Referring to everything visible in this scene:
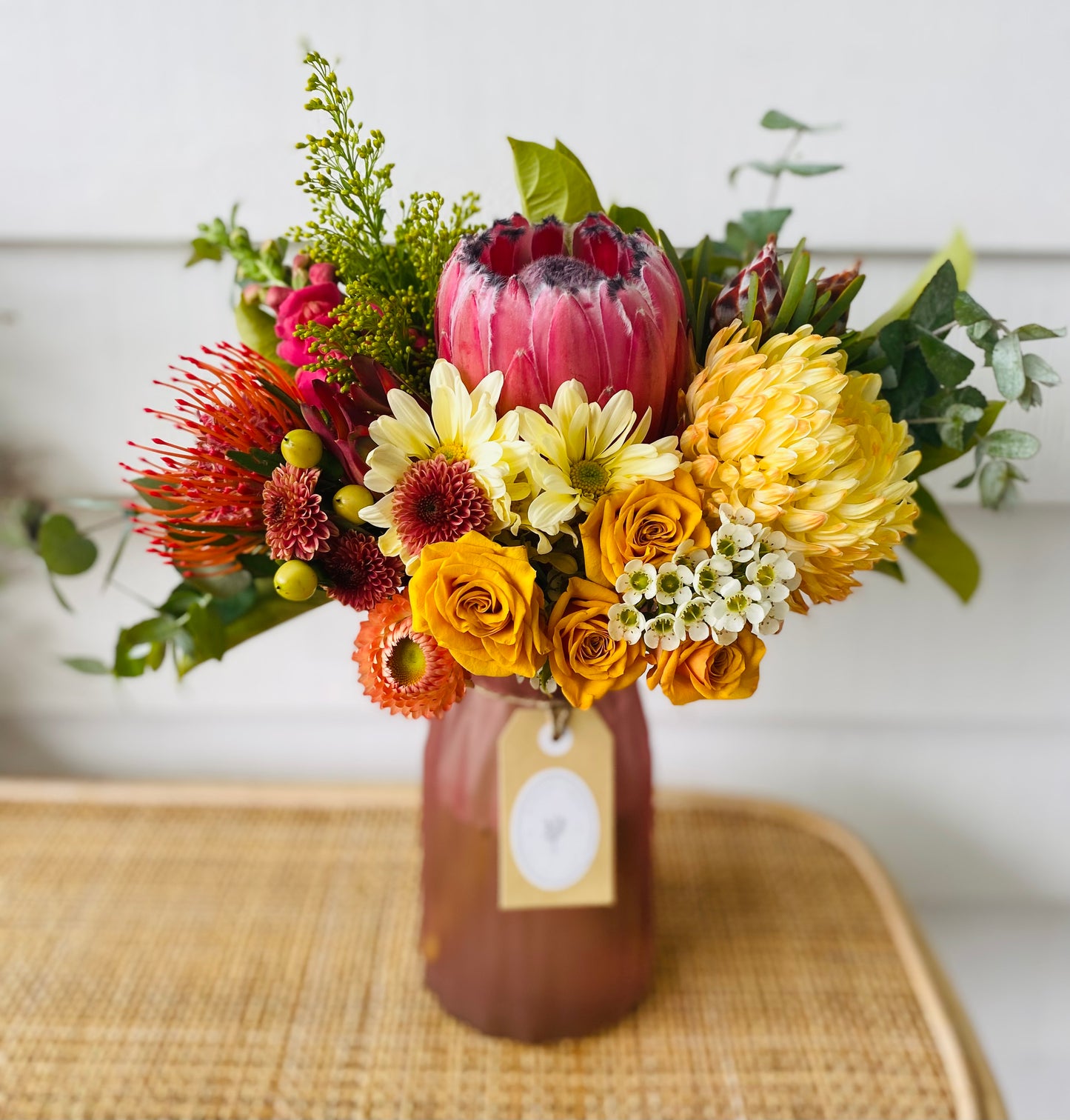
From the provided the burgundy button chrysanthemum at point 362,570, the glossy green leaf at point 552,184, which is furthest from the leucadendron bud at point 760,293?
the burgundy button chrysanthemum at point 362,570

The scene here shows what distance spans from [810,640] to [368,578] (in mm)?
582

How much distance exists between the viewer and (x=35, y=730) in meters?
1.00

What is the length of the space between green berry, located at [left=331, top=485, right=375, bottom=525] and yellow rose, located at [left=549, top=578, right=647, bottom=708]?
107 mm

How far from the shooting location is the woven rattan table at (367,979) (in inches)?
25.1

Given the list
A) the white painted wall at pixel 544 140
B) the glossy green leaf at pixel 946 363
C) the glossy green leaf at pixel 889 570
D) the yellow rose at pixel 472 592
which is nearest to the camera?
the yellow rose at pixel 472 592

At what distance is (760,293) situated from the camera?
0.47 meters

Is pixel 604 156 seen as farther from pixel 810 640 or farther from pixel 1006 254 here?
pixel 810 640

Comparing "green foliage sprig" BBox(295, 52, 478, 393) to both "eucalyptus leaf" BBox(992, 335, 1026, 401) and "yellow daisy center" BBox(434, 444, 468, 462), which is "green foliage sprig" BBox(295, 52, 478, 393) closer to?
"yellow daisy center" BBox(434, 444, 468, 462)

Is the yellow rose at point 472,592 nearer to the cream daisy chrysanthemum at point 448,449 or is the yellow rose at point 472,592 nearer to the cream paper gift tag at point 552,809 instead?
the cream daisy chrysanthemum at point 448,449

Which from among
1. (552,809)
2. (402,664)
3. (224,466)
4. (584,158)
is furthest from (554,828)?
(584,158)

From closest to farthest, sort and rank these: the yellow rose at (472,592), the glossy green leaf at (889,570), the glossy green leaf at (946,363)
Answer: the yellow rose at (472,592) < the glossy green leaf at (946,363) < the glossy green leaf at (889,570)

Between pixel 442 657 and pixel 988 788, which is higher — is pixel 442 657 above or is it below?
above

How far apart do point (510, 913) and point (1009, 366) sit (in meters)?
0.45

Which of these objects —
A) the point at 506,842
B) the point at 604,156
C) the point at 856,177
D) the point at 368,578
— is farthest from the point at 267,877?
the point at 856,177
